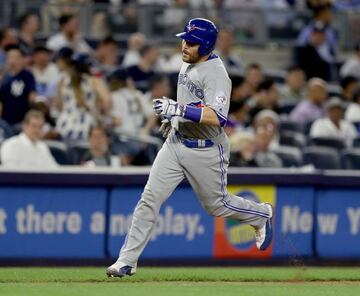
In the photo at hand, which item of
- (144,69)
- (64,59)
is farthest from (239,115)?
(64,59)

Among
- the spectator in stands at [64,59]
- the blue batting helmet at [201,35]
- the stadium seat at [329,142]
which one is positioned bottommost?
the stadium seat at [329,142]

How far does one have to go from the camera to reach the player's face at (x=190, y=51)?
995 centimetres

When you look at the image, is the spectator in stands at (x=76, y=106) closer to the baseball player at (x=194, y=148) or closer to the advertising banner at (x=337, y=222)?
the advertising banner at (x=337, y=222)

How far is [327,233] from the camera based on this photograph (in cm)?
1443

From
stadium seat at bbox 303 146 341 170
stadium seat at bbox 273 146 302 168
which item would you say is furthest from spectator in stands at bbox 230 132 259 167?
stadium seat at bbox 303 146 341 170

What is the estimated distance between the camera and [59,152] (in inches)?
581

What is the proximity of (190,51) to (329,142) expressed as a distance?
702 cm

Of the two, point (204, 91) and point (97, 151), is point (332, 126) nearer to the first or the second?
point (97, 151)

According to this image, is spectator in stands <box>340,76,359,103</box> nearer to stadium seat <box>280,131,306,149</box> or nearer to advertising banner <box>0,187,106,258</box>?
stadium seat <box>280,131,306,149</box>

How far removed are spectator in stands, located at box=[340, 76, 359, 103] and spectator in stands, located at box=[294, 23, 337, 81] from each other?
0.79m

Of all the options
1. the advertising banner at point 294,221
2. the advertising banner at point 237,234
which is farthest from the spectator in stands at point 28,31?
the advertising banner at point 294,221

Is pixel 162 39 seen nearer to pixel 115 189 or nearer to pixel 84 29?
pixel 84 29

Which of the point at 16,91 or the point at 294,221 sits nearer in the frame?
the point at 294,221
